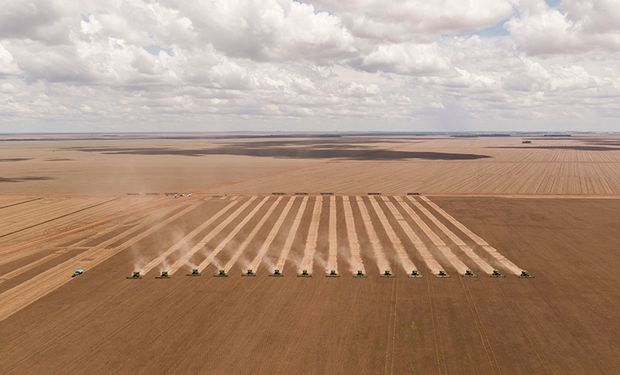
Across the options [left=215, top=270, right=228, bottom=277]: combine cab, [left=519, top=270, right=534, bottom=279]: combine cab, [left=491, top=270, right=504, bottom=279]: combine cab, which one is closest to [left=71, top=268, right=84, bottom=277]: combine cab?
[left=215, top=270, right=228, bottom=277]: combine cab

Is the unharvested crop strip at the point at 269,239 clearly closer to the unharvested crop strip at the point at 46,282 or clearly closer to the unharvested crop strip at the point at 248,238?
the unharvested crop strip at the point at 248,238

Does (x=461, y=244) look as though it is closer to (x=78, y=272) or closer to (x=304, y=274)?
(x=304, y=274)

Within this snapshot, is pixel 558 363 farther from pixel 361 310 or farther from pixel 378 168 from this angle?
pixel 378 168

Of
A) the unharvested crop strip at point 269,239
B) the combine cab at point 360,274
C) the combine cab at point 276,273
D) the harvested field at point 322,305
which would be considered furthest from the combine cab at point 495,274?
the unharvested crop strip at point 269,239

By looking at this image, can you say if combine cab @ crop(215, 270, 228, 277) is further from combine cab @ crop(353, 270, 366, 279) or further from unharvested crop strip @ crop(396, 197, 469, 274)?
unharvested crop strip @ crop(396, 197, 469, 274)

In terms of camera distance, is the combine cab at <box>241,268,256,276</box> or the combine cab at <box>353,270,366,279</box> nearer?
the combine cab at <box>353,270,366,279</box>
